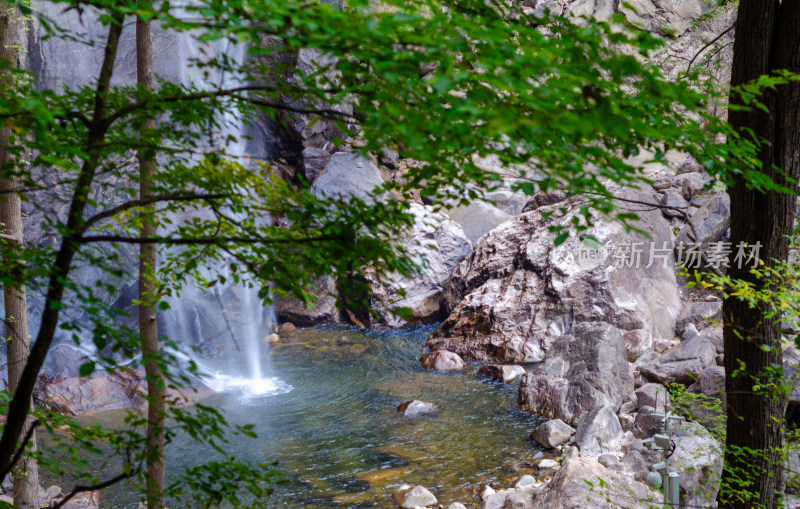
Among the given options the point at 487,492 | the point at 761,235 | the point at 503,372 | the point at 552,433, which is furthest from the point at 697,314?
the point at 761,235

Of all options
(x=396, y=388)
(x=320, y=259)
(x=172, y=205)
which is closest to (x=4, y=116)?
(x=172, y=205)

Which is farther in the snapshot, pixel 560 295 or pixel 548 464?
pixel 560 295

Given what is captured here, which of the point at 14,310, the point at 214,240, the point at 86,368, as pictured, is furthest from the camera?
the point at 14,310

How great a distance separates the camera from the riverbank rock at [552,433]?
8742 millimetres

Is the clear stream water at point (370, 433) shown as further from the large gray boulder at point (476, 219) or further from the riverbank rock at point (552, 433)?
the large gray boulder at point (476, 219)

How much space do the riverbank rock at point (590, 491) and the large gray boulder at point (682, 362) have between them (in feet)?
12.6

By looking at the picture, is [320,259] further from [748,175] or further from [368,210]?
[748,175]

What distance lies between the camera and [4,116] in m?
2.03

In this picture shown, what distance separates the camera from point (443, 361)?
12883 millimetres

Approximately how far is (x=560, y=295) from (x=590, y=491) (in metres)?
8.31

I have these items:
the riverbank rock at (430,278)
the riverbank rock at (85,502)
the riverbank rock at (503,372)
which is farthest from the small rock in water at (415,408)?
the riverbank rock at (430,278)

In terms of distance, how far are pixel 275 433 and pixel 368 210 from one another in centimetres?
843

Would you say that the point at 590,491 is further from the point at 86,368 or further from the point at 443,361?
the point at 443,361

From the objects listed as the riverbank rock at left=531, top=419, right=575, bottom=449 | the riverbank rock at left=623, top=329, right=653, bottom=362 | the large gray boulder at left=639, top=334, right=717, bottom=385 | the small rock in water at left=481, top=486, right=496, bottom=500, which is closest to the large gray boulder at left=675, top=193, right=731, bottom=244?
the riverbank rock at left=623, top=329, right=653, bottom=362
